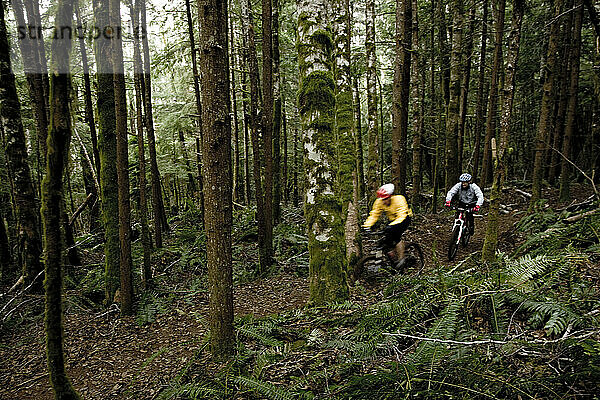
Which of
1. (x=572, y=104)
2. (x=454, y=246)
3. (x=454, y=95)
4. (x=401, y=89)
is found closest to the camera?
(x=454, y=246)

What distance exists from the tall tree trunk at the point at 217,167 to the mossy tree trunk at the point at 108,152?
202 inches

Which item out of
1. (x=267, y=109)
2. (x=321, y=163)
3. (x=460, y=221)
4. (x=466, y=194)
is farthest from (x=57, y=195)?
(x=466, y=194)

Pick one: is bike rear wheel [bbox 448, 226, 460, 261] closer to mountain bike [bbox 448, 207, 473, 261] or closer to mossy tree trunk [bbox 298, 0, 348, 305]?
mountain bike [bbox 448, 207, 473, 261]

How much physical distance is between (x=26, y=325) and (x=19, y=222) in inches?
105

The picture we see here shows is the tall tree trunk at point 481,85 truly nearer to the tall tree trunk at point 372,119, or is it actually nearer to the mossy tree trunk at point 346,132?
the tall tree trunk at point 372,119

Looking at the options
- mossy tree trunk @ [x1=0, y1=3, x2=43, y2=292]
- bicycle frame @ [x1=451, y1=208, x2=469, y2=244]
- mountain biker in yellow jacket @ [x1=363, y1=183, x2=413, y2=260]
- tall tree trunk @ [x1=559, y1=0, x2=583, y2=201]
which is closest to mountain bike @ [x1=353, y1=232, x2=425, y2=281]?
mountain biker in yellow jacket @ [x1=363, y1=183, x2=413, y2=260]

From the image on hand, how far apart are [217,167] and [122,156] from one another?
4654 millimetres

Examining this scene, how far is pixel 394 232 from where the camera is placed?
814 cm

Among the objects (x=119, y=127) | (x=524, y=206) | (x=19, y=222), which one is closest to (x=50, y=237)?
(x=119, y=127)

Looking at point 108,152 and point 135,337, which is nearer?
point 135,337

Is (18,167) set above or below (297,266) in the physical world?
above

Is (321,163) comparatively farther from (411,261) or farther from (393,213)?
(411,261)

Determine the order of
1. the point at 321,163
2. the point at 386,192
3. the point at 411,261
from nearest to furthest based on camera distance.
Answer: the point at 321,163
the point at 386,192
the point at 411,261

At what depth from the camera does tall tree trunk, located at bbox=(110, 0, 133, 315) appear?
23.1 ft
